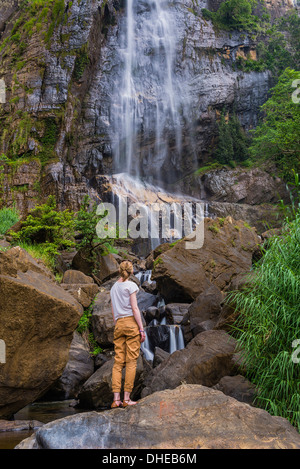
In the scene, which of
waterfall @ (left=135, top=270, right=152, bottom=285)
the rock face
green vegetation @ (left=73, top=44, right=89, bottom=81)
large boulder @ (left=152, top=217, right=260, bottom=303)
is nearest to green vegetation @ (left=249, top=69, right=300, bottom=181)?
large boulder @ (left=152, top=217, right=260, bottom=303)

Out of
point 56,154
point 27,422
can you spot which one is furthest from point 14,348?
point 56,154

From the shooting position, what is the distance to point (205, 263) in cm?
1273

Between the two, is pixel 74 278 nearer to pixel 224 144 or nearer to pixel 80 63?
pixel 80 63

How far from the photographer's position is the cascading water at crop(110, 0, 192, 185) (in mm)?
28906

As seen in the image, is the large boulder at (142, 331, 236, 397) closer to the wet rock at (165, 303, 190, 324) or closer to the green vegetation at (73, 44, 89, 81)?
the wet rock at (165, 303, 190, 324)

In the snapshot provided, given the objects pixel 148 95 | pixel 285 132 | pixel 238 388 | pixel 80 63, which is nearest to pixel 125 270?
pixel 238 388

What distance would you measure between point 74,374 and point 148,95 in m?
26.2

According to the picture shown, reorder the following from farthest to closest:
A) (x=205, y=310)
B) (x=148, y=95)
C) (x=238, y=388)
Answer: (x=148, y=95) < (x=205, y=310) < (x=238, y=388)

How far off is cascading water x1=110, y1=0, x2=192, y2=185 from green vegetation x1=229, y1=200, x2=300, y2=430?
78.0 feet

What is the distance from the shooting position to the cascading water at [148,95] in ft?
94.8

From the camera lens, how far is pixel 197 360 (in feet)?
21.4

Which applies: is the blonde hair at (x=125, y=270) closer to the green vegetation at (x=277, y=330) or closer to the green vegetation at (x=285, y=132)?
the green vegetation at (x=277, y=330)
